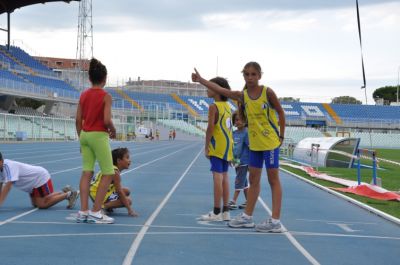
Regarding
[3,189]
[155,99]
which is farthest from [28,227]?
[155,99]

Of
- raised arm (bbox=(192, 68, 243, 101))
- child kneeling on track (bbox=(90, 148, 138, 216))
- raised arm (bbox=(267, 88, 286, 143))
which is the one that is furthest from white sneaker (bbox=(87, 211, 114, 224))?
raised arm (bbox=(267, 88, 286, 143))

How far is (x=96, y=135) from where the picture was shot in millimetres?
6535

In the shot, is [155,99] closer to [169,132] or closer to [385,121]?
[169,132]

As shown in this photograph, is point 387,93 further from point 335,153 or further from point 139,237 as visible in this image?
point 139,237

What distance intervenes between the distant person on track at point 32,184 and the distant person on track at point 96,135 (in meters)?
1.12

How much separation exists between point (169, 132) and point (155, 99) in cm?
1879

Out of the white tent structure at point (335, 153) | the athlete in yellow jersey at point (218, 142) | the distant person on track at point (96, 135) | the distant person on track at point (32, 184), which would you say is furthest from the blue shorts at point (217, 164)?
the white tent structure at point (335, 153)

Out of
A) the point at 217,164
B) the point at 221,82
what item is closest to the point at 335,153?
the point at 217,164

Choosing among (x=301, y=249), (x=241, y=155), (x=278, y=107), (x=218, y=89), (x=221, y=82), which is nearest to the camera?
(x=301, y=249)

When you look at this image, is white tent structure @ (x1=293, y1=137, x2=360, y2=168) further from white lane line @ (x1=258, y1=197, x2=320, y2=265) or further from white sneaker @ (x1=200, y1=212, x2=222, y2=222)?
white lane line @ (x1=258, y1=197, x2=320, y2=265)

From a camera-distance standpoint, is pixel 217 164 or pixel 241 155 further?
pixel 241 155

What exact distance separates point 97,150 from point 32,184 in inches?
59.6

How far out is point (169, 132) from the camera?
72.4 meters

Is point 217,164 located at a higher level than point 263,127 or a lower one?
lower
